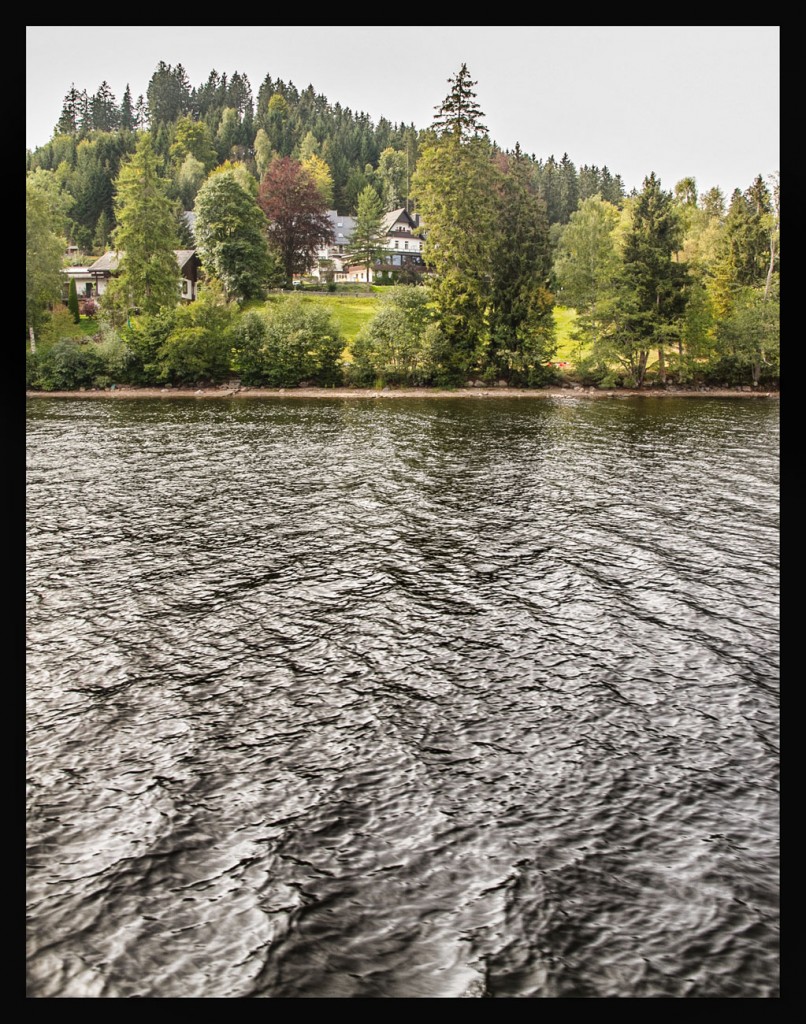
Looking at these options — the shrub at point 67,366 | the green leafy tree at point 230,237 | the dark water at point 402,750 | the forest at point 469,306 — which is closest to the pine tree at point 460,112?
the forest at point 469,306

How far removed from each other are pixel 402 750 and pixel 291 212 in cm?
10831

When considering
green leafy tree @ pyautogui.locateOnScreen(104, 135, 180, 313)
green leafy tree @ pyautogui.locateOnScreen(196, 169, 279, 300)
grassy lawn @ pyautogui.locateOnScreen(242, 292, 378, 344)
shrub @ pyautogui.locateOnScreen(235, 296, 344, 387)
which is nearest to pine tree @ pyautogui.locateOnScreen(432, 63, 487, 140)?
grassy lawn @ pyautogui.locateOnScreen(242, 292, 378, 344)

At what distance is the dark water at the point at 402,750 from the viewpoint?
8453 millimetres

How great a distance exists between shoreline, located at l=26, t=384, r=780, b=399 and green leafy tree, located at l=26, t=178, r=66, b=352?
10.1 m

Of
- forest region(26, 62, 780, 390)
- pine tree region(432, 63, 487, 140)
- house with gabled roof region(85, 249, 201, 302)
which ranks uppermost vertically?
pine tree region(432, 63, 487, 140)

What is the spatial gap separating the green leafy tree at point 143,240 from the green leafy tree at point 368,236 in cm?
5103

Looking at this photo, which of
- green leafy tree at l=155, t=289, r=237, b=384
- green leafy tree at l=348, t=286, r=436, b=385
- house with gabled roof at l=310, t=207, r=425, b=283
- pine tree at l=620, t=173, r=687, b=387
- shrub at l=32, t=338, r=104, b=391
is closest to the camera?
shrub at l=32, t=338, r=104, b=391

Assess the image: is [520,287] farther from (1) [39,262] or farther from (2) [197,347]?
(1) [39,262]

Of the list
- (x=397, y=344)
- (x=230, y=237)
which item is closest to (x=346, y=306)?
(x=230, y=237)

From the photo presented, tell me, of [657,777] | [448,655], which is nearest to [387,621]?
[448,655]

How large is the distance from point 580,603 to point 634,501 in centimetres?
1150

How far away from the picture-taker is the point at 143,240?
75875 millimetres

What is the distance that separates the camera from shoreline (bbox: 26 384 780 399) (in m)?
67.6

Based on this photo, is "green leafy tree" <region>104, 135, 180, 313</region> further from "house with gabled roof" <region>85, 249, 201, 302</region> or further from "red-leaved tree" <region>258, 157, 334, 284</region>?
"red-leaved tree" <region>258, 157, 334, 284</region>
